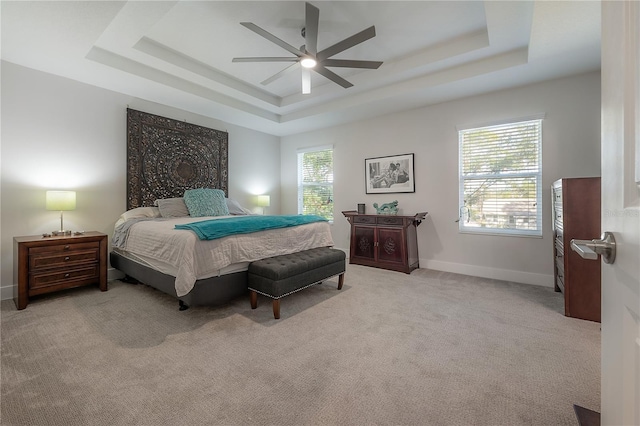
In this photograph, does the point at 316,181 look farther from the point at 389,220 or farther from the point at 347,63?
the point at 347,63

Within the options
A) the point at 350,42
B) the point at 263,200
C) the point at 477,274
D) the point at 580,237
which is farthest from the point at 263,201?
the point at 580,237

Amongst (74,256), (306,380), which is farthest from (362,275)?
(74,256)

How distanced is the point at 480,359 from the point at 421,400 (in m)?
0.65

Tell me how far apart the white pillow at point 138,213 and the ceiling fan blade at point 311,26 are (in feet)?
9.77

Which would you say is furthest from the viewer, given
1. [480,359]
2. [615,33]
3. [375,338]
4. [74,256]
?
[74,256]

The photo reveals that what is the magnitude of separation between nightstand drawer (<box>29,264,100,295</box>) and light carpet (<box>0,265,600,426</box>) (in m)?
0.19

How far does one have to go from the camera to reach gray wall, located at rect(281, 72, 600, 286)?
3305 mm

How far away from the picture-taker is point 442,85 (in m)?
3.53

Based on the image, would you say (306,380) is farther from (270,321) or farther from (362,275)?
(362,275)

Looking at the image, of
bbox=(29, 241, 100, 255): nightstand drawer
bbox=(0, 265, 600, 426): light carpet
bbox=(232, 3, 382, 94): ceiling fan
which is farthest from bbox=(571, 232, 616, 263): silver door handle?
bbox=(29, 241, 100, 255): nightstand drawer

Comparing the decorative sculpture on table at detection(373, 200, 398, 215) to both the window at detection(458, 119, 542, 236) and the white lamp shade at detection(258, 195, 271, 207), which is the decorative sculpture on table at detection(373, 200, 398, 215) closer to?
the window at detection(458, 119, 542, 236)

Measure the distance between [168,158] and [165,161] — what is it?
0.22ft

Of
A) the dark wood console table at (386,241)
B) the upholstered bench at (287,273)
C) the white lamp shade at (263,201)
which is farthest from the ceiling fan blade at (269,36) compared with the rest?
the white lamp shade at (263,201)

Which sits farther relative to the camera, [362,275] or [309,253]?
[362,275]
